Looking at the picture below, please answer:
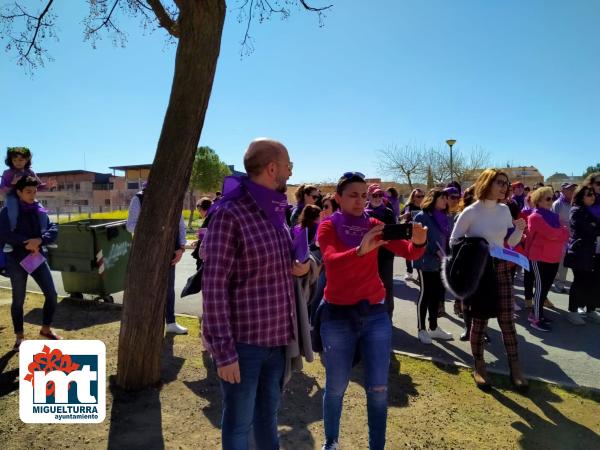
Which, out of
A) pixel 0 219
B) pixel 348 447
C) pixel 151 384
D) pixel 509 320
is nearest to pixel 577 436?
pixel 509 320

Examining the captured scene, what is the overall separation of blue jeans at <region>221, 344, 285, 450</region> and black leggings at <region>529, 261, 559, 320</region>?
494cm

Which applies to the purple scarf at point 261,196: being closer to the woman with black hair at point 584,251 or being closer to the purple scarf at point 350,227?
the purple scarf at point 350,227

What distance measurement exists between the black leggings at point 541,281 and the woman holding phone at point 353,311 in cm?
407

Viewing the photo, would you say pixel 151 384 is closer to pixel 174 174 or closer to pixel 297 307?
pixel 174 174

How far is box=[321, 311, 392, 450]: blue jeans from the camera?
2.53 meters

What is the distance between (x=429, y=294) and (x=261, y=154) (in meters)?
3.87

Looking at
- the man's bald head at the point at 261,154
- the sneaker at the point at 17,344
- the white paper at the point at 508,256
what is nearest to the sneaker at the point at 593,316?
the white paper at the point at 508,256

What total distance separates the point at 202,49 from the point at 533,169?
7628cm

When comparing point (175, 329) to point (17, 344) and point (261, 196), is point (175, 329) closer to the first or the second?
point (17, 344)

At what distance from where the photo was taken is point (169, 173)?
11.5 feet

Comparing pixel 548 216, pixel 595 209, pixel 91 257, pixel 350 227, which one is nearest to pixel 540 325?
pixel 548 216

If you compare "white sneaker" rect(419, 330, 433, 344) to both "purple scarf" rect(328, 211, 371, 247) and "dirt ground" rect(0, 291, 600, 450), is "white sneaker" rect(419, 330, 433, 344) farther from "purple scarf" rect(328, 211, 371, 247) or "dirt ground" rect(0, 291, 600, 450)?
"purple scarf" rect(328, 211, 371, 247)

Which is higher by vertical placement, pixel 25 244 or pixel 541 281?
pixel 25 244

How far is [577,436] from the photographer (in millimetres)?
3053
